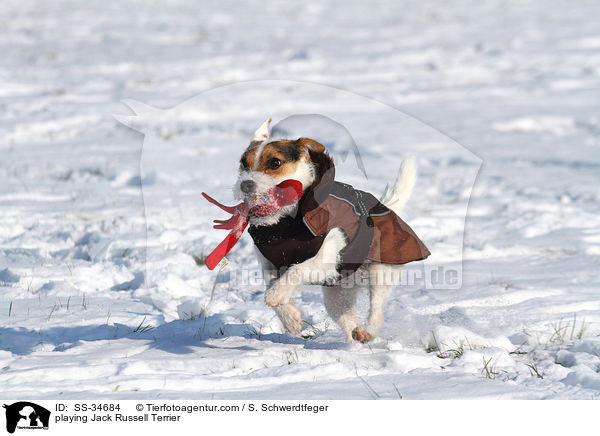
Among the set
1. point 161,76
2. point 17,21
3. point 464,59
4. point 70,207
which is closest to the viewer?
point 70,207

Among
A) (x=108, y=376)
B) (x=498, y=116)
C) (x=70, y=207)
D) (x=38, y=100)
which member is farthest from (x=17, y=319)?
(x=498, y=116)

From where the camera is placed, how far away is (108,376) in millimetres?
2680

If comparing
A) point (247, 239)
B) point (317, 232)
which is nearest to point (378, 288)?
point (317, 232)

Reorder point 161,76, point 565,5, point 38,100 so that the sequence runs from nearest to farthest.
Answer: point 38,100 < point 161,76 < point 565,5

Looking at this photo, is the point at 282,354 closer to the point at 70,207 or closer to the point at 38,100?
the point at 70,207

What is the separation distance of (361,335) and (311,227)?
2.23 ft

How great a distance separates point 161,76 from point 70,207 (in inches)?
296

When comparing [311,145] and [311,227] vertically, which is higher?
[311,145]

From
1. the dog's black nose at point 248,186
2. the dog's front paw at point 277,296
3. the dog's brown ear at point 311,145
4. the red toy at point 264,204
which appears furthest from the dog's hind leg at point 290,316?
the dog's brown ear at point 311,145

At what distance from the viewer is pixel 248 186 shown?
9.02 feet

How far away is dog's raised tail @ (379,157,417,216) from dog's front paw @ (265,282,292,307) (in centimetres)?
84
